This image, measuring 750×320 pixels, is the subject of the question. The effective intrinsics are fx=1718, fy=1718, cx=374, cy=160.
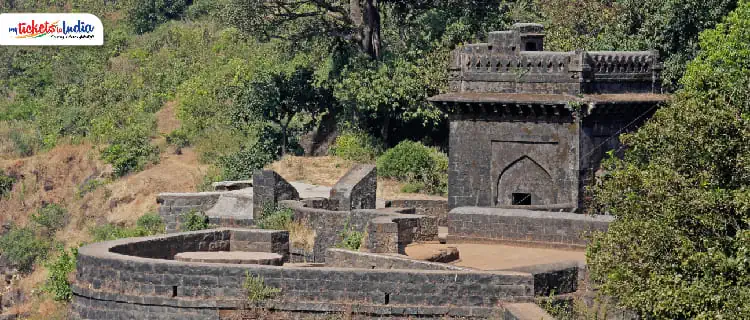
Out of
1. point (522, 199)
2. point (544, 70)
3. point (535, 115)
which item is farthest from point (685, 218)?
point (522, 199)

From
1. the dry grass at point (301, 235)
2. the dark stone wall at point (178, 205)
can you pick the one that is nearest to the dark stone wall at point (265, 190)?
the dark stone wall at point (178, 205)

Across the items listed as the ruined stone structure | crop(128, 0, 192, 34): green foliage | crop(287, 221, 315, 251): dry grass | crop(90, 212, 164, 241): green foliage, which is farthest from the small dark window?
crop(128, 0, 192, 34): green foliage

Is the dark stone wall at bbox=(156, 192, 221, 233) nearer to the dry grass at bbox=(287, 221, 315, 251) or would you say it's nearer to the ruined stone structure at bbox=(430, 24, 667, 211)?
the dry grass at bbox=(287, 221, 315, 251)

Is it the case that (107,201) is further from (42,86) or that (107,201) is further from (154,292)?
(154,292)

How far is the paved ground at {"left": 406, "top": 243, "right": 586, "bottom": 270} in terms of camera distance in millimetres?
25203

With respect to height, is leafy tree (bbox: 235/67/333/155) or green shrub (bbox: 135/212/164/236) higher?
leafy tree (bbox: 235/67/333/155)

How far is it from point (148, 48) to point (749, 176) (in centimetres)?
3859

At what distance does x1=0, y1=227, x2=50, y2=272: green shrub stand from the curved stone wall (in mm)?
20766

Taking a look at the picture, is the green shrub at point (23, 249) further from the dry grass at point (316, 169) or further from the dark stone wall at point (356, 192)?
the dark stone wall at point (356, 192)

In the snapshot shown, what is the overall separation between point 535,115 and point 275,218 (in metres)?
5.39

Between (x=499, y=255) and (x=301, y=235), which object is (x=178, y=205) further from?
(x=499, y=255)

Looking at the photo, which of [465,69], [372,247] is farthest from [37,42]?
[372,247]

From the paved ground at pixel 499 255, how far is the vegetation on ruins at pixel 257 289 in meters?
3.84

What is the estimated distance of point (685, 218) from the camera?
21.0 meters
